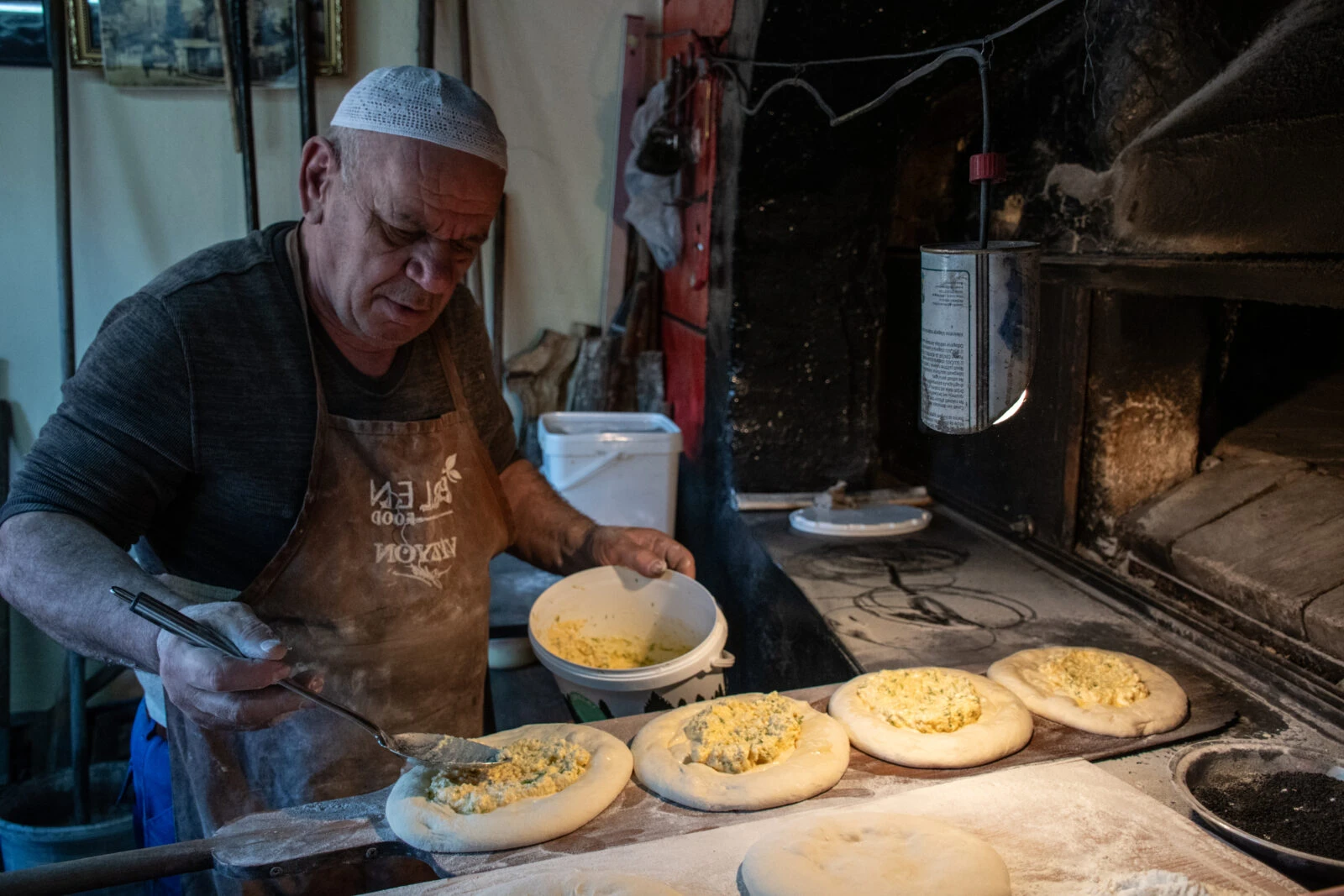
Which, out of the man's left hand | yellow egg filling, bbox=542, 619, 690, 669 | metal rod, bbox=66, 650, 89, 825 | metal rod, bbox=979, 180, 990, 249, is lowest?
metal rod, bbox=66, 650, 89, 825

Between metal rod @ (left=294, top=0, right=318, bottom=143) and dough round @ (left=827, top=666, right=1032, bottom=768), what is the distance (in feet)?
11.4

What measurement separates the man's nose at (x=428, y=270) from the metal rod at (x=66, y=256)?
2.71 m

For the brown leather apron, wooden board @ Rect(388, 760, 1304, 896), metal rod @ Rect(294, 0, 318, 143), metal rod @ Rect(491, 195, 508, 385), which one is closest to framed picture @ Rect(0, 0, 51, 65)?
metal rod @ Rect(294, 0, 318, 143)

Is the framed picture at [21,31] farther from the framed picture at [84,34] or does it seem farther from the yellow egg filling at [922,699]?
the yellow egg filling at [922,699]

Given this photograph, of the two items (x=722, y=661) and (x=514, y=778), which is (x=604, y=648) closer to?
(x=722, y=661)

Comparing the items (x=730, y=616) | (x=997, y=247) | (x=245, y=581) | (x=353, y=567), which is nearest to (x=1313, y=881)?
(x=997, y=247)

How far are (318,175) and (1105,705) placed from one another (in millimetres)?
1807

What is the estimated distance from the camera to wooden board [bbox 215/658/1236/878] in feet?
4.60

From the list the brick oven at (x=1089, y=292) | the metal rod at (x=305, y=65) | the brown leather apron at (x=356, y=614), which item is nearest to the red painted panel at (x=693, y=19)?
the brick oven at (x=1089, y=292)

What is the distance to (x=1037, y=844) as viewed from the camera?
1.41 m

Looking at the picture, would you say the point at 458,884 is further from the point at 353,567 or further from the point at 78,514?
the point at 78,514

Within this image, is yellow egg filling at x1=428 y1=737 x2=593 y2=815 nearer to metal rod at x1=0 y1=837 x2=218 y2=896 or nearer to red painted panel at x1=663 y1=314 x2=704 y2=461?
metal rod at x1=0 y1=837 x2=218 y2=896

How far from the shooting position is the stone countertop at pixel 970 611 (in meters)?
1.79

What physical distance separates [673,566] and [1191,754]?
119 cm
